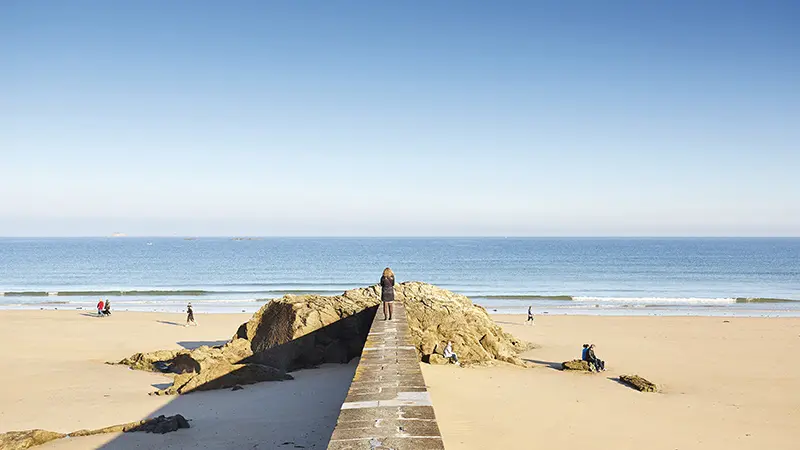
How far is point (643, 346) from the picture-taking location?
20.0m

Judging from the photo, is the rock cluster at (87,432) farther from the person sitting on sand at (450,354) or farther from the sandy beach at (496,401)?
the person sitting on sand at (450,354)

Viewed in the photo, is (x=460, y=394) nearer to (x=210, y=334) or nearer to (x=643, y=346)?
(x=643, y=346)

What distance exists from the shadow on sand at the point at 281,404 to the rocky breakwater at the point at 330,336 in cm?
3

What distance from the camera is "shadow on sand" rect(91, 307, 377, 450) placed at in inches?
350

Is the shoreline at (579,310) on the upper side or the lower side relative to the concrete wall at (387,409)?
lower

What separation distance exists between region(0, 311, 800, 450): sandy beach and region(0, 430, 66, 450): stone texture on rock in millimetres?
268

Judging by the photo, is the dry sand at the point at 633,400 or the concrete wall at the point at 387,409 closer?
the concrete wall at the point at 387,409

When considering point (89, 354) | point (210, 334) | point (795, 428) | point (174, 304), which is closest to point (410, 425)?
point (795, 428)

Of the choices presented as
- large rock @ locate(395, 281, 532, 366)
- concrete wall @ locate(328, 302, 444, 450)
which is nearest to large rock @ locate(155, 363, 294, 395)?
large rock @ locate(395, 281, 532, 366)

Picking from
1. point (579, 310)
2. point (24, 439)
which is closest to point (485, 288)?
point (579, 310)

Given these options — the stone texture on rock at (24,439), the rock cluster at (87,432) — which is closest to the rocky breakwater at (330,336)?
A: the rock cluster at (87,432)

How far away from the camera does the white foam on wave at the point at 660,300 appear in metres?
38.3

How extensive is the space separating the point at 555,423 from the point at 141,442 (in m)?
6.96

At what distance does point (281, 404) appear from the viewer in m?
10.9
